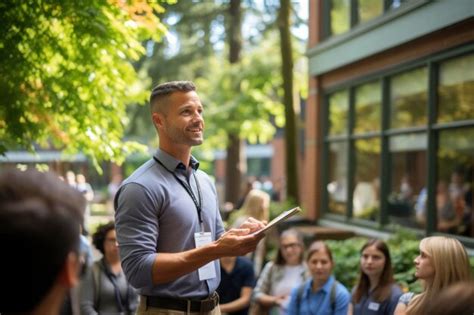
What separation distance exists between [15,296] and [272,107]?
75.0 ft

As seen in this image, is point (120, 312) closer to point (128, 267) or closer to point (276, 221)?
point (128, 267)

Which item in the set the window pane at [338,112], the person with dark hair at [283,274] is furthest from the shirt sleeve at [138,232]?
the window pane at [338,112]

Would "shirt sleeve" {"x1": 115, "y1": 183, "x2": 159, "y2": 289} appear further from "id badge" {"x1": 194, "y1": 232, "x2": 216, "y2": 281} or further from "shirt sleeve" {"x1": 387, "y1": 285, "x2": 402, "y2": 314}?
"shirt sleeve" {"x1": 387, "y1": 285, "x2": 402, "y2": 314}

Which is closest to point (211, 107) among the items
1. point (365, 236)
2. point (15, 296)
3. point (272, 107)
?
point (272, 107)

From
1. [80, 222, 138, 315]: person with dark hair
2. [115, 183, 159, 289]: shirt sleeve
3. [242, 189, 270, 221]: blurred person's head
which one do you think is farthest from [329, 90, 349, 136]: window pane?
[115, 183, 159, 289]: shirt sleeve

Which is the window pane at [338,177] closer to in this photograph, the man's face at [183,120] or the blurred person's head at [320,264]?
the blurred person's head at [320,264]

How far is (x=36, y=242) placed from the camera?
181 centimetres

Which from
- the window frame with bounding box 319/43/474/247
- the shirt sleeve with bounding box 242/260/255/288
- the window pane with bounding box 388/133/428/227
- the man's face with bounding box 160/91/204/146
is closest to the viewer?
the man's face with bounding box 160/91/204/146

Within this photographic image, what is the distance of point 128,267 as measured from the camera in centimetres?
352

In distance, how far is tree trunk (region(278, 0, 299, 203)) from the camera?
16.9 m

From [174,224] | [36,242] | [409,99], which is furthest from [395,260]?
[36,242]

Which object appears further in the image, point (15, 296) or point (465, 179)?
point (465, 179)

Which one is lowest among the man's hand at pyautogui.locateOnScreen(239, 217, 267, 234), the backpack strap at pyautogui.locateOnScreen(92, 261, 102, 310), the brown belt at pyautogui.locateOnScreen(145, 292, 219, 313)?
the backpack strap at pyautogui.locateOnScreen(92, 261, 102, 310)

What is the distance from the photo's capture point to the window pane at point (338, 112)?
13941 millimetres
